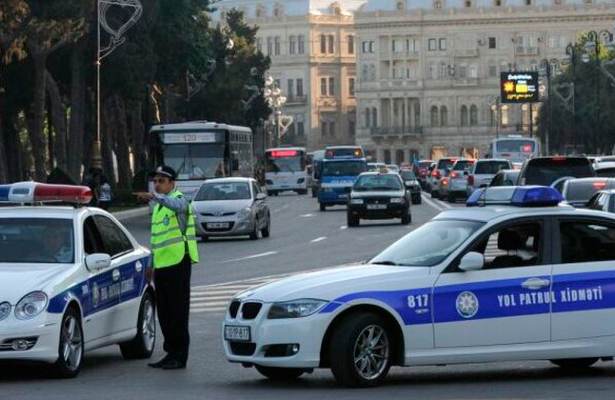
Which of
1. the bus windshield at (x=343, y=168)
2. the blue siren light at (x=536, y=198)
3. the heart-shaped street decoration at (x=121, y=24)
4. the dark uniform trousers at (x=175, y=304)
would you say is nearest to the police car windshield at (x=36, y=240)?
the dark uniform trousers at (x=175, y=304)

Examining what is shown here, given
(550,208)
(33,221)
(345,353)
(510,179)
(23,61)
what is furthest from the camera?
(23,61)

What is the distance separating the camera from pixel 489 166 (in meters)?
66.7

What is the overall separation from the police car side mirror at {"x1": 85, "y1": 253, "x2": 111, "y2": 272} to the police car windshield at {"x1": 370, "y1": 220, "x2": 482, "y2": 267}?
2.28 m

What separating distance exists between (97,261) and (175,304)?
79cm

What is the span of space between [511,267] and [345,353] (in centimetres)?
160

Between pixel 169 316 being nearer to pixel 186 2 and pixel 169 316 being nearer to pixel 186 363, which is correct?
pixel 186 363

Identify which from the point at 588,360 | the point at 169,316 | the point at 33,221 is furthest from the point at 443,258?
the point at 33,221

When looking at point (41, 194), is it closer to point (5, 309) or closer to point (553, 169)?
point (5, 309)

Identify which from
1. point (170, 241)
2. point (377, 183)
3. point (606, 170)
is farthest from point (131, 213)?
point (170, 241)

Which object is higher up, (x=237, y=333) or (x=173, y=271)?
(x=173, y=271)

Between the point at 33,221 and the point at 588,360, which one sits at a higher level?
the point at 33,221

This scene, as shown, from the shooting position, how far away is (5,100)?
68.9m

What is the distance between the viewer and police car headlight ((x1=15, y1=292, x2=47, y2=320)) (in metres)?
14.7

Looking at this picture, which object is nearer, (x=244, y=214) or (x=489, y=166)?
(x=244, y=214)
